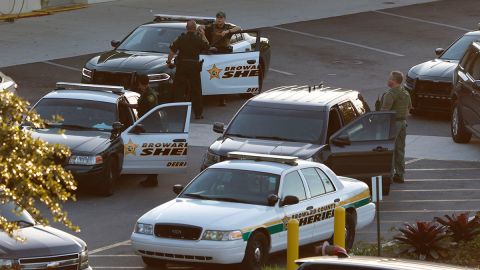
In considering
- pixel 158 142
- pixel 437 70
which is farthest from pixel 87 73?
pixel 437 70

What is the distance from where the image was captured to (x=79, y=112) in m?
21.8

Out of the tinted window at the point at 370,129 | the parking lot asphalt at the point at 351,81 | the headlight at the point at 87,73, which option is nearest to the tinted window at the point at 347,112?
the tinted window at the point at 370,129

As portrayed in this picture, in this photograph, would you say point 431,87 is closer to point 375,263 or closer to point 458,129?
point 458,129

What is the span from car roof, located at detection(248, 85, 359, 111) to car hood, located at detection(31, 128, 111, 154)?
7.46ft

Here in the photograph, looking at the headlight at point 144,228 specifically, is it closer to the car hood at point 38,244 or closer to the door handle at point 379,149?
the car hood at point 38,244

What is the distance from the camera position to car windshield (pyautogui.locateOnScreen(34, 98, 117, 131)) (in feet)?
70.9

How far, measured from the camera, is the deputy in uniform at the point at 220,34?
1092 inches

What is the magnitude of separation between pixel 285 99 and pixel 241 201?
4.34m

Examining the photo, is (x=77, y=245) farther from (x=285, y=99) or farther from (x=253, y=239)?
(x=285, y=99)

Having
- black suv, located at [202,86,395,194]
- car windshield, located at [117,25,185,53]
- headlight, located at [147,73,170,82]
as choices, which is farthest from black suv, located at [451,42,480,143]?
car windshield, located at [117,25,185,53]

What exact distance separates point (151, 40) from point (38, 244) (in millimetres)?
12861

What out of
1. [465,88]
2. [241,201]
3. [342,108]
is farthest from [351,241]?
[465,88]

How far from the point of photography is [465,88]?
81.7 ft

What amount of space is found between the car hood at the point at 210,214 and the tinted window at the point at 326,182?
1290mm
